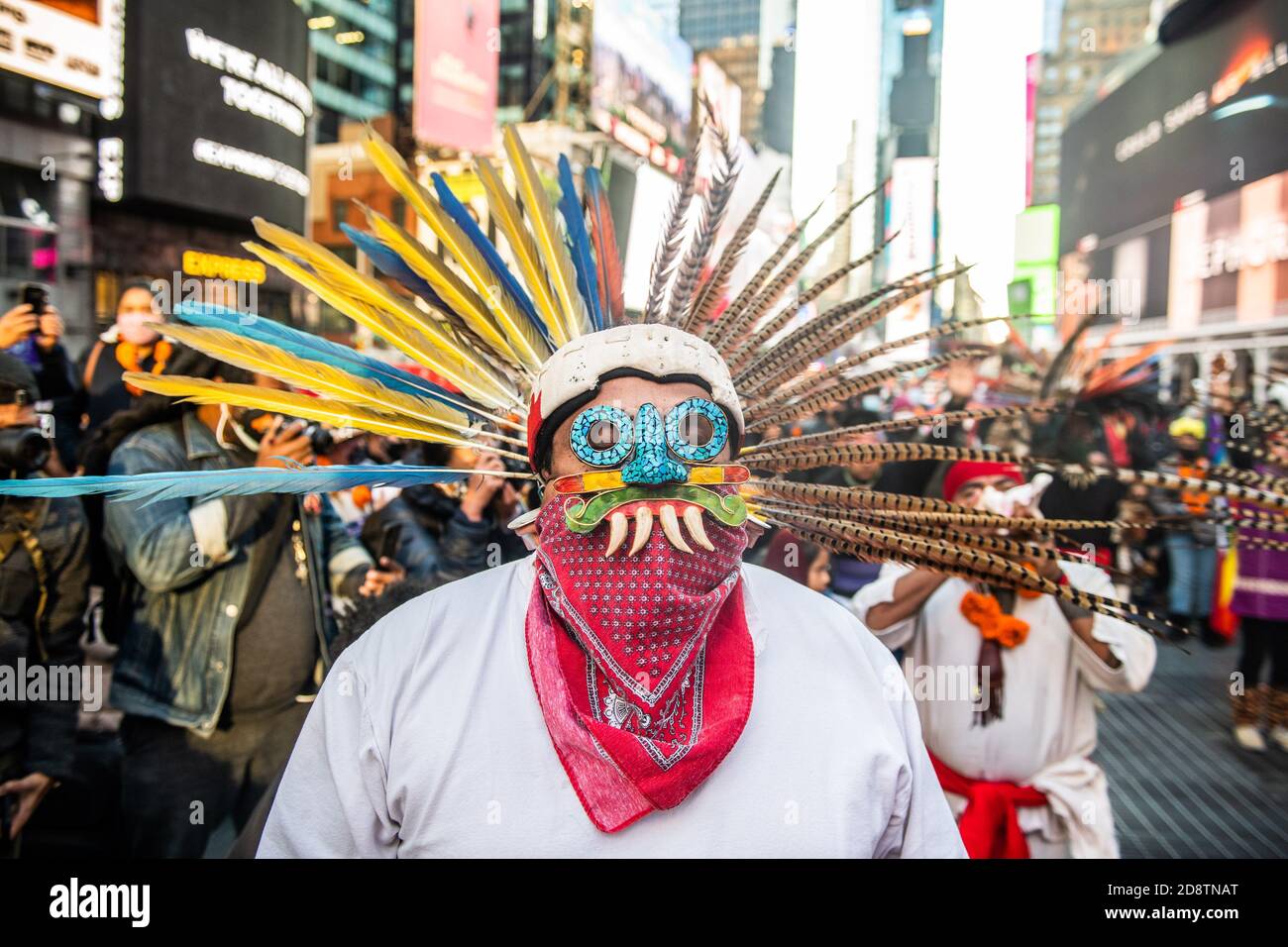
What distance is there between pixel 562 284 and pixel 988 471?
161cm

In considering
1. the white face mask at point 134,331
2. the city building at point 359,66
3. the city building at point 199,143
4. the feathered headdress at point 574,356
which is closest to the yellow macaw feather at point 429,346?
the feathered headdress at point 574,356

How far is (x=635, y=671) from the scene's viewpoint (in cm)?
150

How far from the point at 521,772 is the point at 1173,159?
52.1ft

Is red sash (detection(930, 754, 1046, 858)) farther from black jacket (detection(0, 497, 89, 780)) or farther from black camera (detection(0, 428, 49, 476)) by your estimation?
black camera (detection(0, 428, 49, 476))

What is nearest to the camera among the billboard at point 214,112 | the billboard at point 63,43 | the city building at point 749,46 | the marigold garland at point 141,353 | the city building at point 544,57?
the marigold garland at point 141,353

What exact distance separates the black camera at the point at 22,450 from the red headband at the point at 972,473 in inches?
108

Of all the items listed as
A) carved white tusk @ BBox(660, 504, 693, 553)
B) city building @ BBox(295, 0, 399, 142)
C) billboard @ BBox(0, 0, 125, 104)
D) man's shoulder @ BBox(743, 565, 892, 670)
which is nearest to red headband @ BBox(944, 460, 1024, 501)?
man's shoulder @ BBox(743, 565, 892, 670)

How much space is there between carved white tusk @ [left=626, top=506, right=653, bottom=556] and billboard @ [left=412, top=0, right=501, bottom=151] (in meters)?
12.3

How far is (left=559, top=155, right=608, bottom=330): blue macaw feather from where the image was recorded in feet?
6.48

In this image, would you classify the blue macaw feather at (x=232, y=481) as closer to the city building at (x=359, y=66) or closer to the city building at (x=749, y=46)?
the city building at (x=749, y=46)

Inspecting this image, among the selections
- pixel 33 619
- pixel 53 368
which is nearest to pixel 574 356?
pixel 33 619

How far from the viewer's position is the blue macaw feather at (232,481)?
1523 mm

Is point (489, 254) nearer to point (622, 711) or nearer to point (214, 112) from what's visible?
point (622, 711)

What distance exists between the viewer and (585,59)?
1700cm
